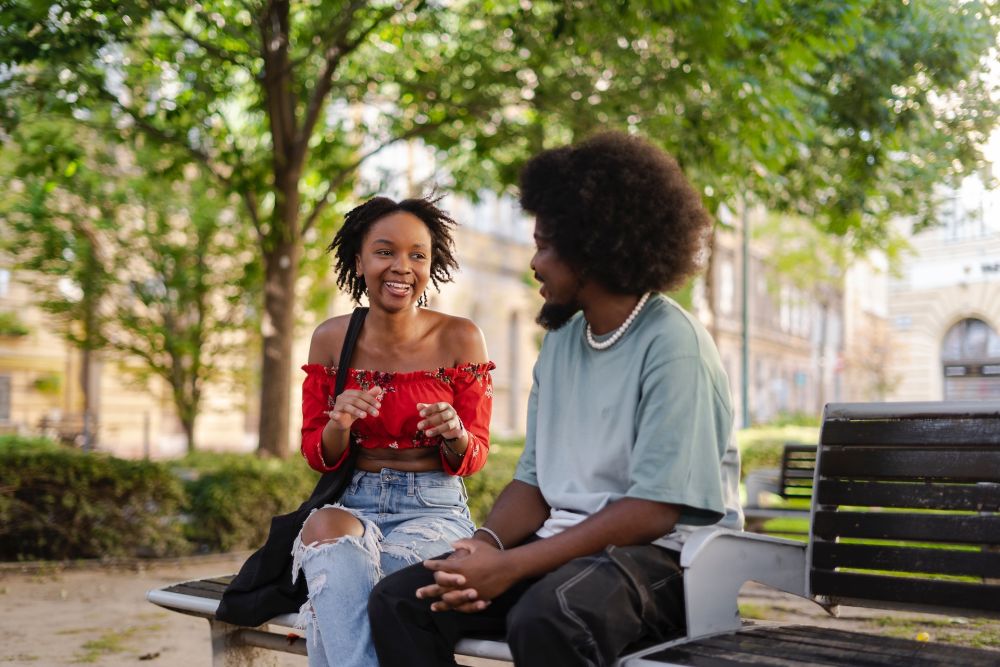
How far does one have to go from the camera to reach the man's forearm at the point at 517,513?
2885mm

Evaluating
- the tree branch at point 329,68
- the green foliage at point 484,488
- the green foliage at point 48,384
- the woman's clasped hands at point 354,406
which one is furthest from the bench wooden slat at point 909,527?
the green foliage at point 48,384

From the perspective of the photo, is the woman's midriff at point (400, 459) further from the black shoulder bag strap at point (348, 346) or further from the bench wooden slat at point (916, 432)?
the bench wooden slat at point (916, 432)

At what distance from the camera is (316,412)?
11.5 ft

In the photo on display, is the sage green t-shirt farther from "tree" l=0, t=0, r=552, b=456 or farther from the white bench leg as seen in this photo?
"tree" l=0, t=0, r=552, b=456

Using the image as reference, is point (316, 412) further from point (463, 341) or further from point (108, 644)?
point (108, 644)

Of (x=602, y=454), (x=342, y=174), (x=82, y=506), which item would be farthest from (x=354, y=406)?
(x=342, y=174)

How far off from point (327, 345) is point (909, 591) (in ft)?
6.27

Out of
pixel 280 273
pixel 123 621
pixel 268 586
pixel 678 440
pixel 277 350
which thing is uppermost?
pixel 280 273

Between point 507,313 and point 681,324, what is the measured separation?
113ft

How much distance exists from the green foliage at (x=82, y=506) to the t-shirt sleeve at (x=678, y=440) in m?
6.47

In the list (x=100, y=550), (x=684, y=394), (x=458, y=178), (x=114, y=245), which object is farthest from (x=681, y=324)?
(x=114, y=245)

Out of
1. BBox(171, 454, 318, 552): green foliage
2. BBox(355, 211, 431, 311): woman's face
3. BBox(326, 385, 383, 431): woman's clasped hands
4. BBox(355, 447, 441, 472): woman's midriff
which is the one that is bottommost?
BBox(171, 454, 318, 552): green foliage

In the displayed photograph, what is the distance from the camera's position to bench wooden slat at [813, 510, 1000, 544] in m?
2.82

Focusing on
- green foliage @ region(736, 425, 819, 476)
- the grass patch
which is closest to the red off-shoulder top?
the grass patch
